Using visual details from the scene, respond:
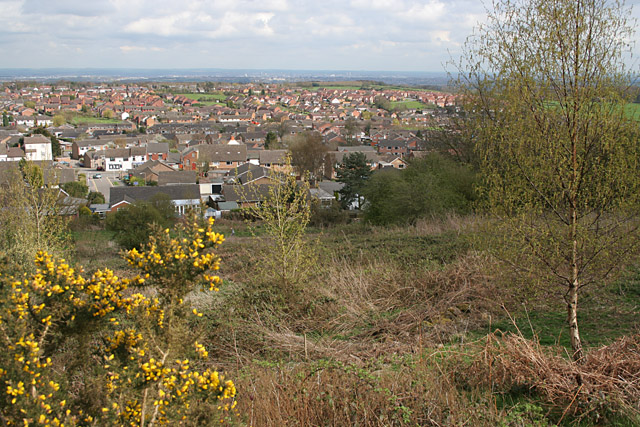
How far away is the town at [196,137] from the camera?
32.7 meters

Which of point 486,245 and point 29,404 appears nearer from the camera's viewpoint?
point 29,404

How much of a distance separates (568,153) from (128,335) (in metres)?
4.01

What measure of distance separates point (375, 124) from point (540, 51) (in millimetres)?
79562

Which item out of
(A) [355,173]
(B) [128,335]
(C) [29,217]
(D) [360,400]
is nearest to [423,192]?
(C) [29,217]

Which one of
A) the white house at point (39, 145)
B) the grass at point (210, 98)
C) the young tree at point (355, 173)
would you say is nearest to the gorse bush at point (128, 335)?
the young tree at point (355, 173)

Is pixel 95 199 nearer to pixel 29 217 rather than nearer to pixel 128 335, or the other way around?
pixel 29 217

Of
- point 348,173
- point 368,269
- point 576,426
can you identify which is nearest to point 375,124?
point 348,173

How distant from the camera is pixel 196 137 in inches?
2697

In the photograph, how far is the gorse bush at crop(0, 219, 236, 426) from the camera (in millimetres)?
2369

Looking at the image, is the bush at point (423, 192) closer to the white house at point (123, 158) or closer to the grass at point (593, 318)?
the grass at point (593, 318)

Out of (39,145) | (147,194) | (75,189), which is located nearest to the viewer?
(147,194)

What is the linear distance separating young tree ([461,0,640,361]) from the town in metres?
3.14

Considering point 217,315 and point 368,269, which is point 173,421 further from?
point 368,269

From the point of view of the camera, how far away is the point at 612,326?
5.89m
